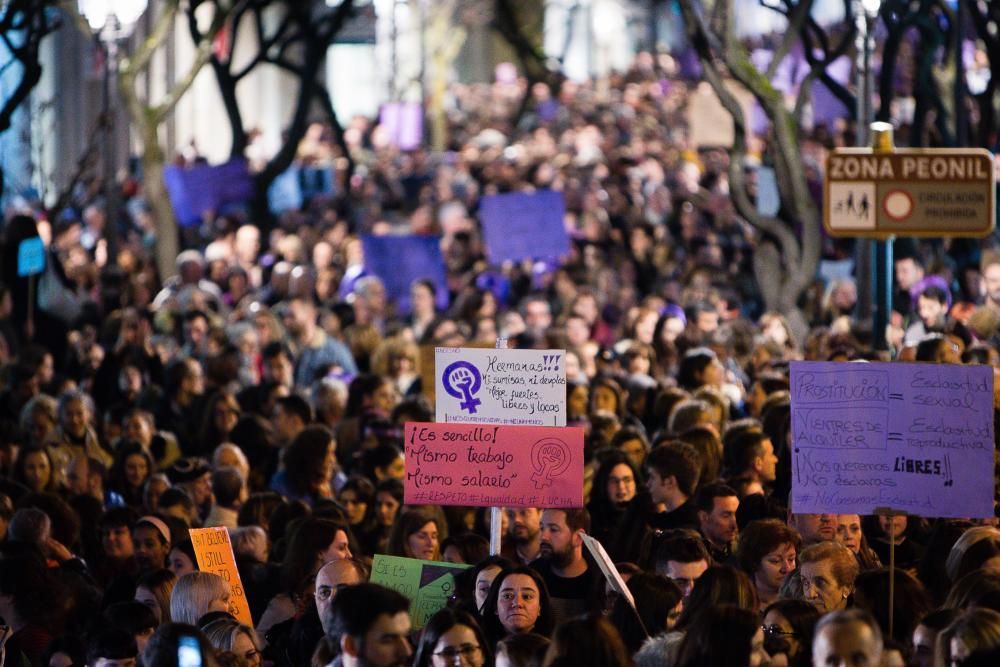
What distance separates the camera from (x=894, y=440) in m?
9.41

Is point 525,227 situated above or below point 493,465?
above

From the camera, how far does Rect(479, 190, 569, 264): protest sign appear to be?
880 inches

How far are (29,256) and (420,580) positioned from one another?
35.7 feet

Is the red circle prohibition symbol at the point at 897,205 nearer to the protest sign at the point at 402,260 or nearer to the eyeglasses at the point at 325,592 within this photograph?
the eyeglasses at the point at 325,592

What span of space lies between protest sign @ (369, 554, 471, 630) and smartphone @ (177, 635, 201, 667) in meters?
2.08

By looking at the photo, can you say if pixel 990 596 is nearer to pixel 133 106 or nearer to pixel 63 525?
pixel 63 525

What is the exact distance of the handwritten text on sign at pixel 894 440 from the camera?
9328mm

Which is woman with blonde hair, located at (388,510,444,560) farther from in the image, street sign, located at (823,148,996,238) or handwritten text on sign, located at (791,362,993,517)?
street sign, located at (823,148,996,238)

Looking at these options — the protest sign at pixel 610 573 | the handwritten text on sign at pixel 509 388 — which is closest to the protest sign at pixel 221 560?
the handwritten text on sign at pixel 509 388

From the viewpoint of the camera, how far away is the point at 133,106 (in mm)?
23812

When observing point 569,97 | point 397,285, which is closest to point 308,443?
point 397,285

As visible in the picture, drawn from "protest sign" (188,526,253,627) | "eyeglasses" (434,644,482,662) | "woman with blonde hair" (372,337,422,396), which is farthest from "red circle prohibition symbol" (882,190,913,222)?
"eyeglasses" (434,644,482,662)

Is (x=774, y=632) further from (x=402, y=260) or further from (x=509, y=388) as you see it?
(x=402, y=260)

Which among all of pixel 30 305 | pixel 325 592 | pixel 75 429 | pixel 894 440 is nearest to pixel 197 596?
pixel 325 592
